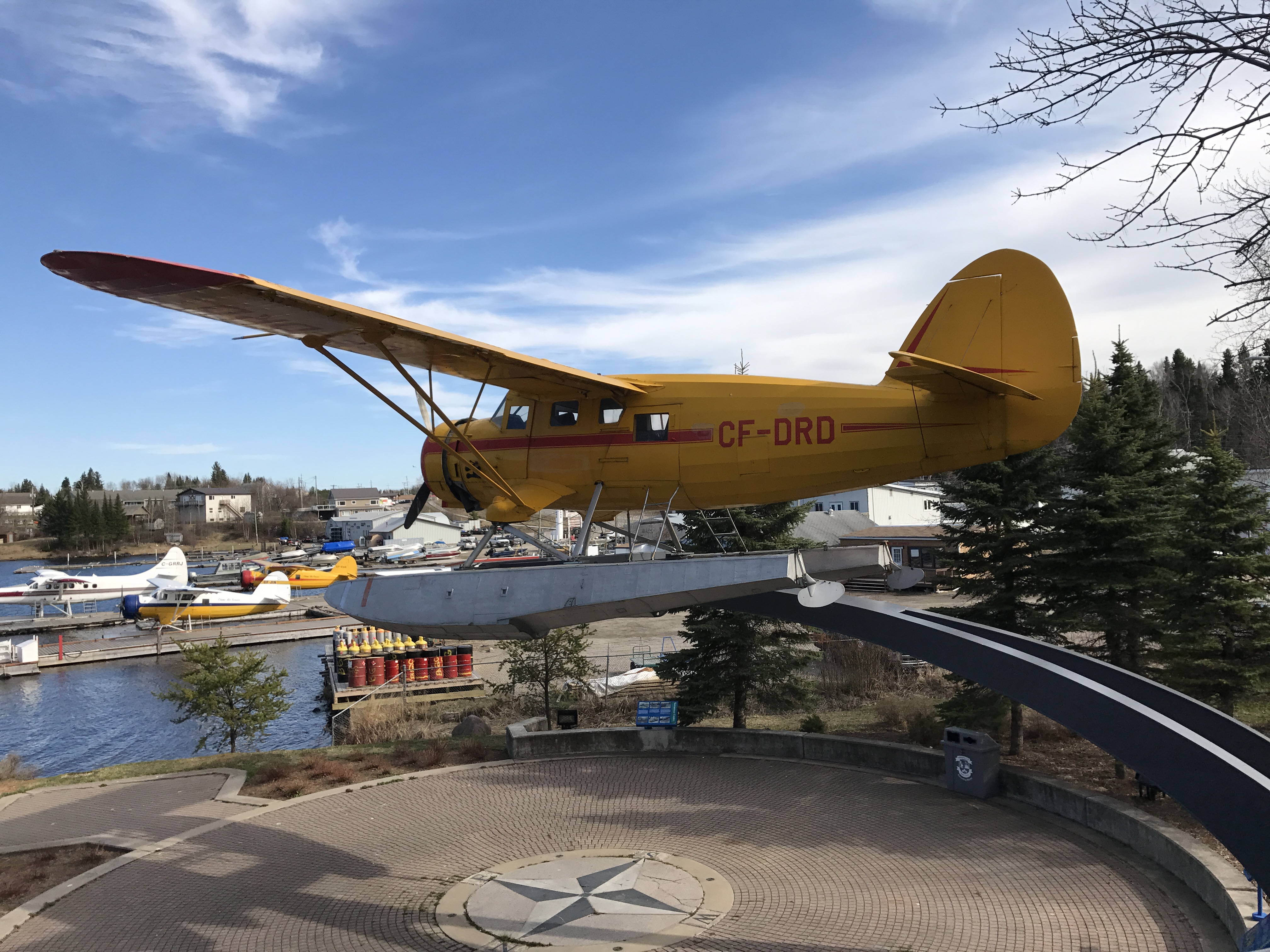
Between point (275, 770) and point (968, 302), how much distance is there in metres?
16.7

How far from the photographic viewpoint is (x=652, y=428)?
1222cm

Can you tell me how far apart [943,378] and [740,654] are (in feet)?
40.1

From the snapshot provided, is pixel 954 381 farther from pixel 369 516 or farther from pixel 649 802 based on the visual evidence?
pixel 369 516

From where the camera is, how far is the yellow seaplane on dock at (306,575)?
68.7 metres

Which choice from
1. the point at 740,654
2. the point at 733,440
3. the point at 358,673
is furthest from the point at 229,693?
the point at 733,440

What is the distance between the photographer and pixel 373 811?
15859mm

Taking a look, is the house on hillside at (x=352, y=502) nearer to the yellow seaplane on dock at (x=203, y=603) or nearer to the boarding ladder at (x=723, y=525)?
the yellow seaplane on dock at (x=203, y=603)

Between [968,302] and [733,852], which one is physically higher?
[968,302]

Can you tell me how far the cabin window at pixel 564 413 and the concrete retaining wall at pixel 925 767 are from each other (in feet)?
31.2

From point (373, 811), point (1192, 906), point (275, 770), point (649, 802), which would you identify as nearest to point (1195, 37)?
point (1192, 906)

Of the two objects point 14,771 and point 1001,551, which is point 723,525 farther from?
point 14,771

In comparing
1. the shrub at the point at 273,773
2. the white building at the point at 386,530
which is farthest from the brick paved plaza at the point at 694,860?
the white building at the point at 386,530

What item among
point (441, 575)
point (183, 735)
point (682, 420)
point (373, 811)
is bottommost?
point (183, 735)

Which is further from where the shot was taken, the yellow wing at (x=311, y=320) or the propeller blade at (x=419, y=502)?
the propeller blade at (x=419, y=502)
